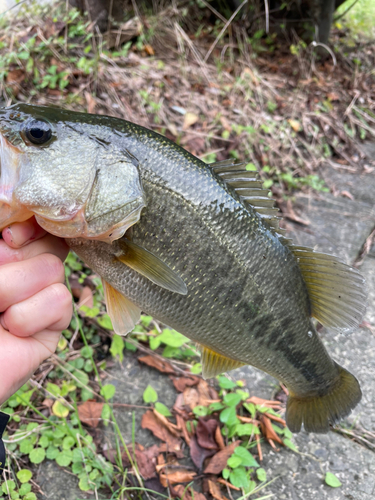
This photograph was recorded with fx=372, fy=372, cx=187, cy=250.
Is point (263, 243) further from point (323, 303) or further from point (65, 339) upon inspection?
point (65, 339)

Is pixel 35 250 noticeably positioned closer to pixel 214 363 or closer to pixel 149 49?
pixel 214 363

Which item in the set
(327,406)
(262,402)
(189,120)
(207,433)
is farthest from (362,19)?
(207,433)

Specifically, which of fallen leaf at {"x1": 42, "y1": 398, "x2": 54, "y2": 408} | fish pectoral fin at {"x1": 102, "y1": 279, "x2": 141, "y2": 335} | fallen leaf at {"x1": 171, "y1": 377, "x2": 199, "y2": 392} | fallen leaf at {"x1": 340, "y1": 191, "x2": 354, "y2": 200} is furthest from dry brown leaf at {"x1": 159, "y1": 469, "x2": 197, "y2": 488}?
fallen leaf at {"x1": 340, "y1": 191, "x2": 354, "y2": 200}

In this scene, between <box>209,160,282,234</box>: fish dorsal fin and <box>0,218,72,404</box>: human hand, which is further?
<box>209,160,282,234</box>: fish dorsal fin

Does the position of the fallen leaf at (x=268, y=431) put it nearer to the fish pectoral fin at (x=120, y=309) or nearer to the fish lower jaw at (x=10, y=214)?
the fish pectoral fin at (x=120, y=309)

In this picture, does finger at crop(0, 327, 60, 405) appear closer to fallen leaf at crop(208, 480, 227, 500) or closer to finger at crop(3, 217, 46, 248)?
finger at crop(3, 217, 46, 248)

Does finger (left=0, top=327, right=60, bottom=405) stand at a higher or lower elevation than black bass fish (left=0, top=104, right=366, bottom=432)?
lower
